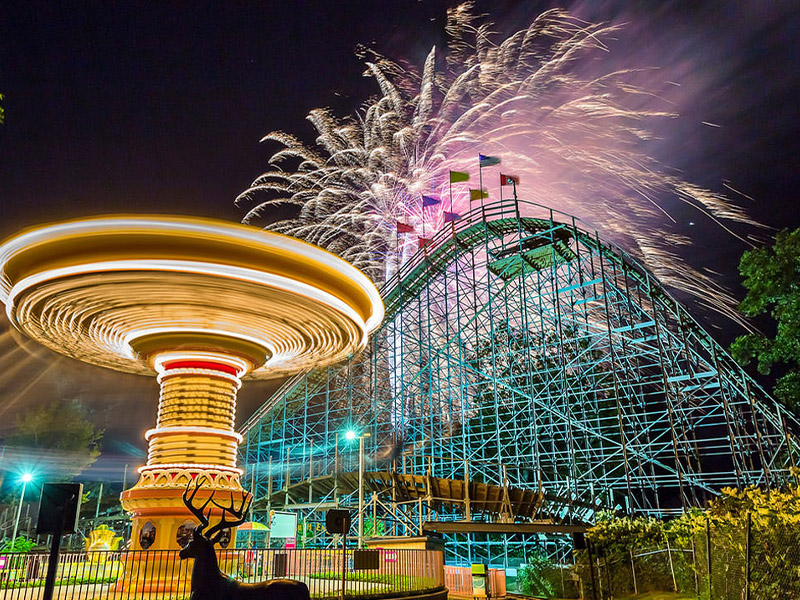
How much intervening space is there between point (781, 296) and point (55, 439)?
35065 mm

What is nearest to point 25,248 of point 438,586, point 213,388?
point 213,388

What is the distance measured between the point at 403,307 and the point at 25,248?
20314 millimetres

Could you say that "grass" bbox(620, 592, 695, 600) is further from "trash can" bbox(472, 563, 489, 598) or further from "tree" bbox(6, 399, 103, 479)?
"tree" bbox(6, 399, 103, 479)

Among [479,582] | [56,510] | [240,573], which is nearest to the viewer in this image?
[56,510]

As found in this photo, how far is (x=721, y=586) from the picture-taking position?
31.8ft

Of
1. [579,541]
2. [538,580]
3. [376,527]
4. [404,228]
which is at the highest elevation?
[404,228]

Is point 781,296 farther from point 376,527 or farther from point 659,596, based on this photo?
point 376,527

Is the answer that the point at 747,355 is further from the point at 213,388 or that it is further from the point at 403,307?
the point at 213,388

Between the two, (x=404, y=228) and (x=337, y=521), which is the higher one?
(x=404, y=228)

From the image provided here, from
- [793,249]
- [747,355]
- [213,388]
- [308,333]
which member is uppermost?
[793,249]

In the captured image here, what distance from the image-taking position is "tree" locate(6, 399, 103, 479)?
34.2 metres

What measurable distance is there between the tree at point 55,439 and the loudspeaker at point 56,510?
3115 centimetres

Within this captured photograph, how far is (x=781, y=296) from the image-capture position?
68.5 feet

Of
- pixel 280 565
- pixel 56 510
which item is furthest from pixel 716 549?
pixel 56 510
